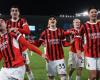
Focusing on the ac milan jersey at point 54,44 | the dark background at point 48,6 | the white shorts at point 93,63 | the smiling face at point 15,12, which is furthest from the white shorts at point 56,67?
the dark background at point 48,6

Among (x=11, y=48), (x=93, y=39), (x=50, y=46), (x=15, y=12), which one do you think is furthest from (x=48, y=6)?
(x=11, y=48)

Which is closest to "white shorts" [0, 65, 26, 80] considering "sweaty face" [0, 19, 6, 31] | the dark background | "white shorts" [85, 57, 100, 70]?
"sweaty face" [0, 19, 6, 31]

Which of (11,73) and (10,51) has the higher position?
(10,51)

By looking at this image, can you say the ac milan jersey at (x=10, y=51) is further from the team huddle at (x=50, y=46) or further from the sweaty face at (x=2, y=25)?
the sweaty face at (x=2, y=25)

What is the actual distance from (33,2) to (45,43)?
43999mm

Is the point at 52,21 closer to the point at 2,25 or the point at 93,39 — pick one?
the point at 93,39

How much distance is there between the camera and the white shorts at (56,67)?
352 inches

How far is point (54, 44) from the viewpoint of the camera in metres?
9.19

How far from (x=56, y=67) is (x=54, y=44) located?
0.60 meters

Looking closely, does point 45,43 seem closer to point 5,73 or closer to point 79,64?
point 79,64

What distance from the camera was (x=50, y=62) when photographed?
911cm

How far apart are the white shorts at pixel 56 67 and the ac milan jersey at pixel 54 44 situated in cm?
12

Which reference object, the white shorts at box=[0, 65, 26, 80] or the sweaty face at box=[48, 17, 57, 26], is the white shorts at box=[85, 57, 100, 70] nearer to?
the sweaty face at box=[48, 17, 57, 26]

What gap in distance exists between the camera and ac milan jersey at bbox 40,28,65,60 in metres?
9.12
